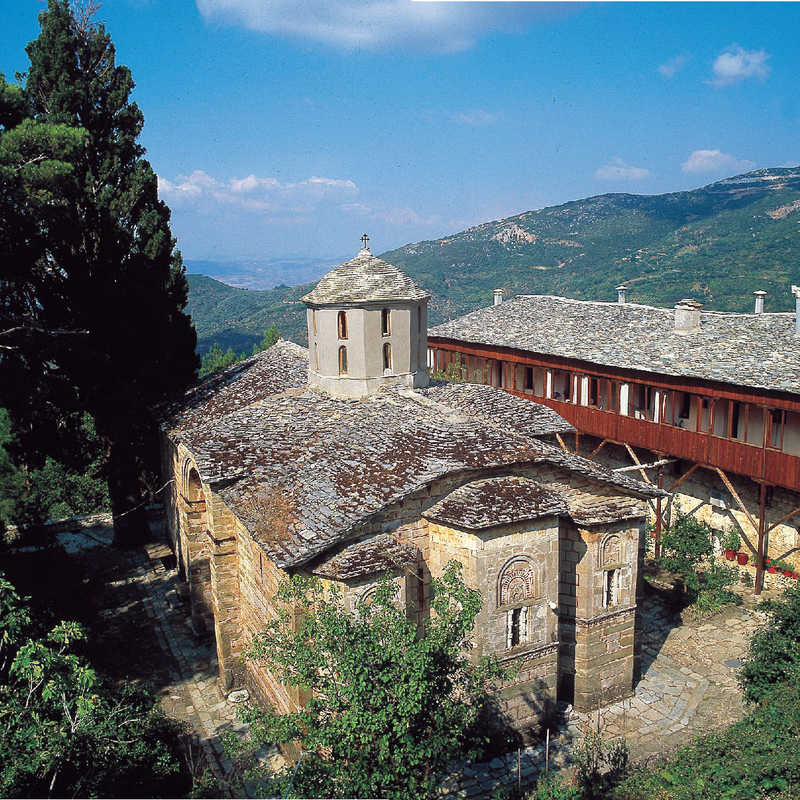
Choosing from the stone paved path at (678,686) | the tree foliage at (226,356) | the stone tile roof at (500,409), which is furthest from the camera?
the tree foliage at (226,356)

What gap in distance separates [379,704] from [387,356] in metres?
10.4

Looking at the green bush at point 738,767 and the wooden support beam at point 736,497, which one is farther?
the wooden support beam at point 736,497

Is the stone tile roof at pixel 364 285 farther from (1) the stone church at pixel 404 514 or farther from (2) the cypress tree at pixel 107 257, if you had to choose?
(2) the cypress tree at pixel 107 257

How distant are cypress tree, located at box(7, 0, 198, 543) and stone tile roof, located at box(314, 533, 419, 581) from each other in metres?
12.0

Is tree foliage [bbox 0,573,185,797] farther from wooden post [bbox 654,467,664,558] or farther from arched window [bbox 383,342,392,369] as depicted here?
wooden post [bbox 654,467,664,558]

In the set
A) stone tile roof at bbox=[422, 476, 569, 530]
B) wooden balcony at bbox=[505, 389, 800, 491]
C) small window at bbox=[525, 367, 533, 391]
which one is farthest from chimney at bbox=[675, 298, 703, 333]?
stone tile roof at bbox=[422, 476, 569, 530]

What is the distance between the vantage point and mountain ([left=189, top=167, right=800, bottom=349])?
6325 centimetres

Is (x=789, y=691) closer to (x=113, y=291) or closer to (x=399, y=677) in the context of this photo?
(x=399, y=677)

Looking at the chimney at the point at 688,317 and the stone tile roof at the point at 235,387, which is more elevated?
the chimney at the point at 688,317

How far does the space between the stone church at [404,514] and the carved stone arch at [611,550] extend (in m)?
0.02

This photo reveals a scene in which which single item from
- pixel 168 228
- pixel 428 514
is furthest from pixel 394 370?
pixel 168 228

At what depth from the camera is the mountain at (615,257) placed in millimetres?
63250

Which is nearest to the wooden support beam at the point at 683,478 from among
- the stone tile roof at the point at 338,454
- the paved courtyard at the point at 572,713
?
the paved courtyard at the point at 572,713

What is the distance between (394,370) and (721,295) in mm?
49241
